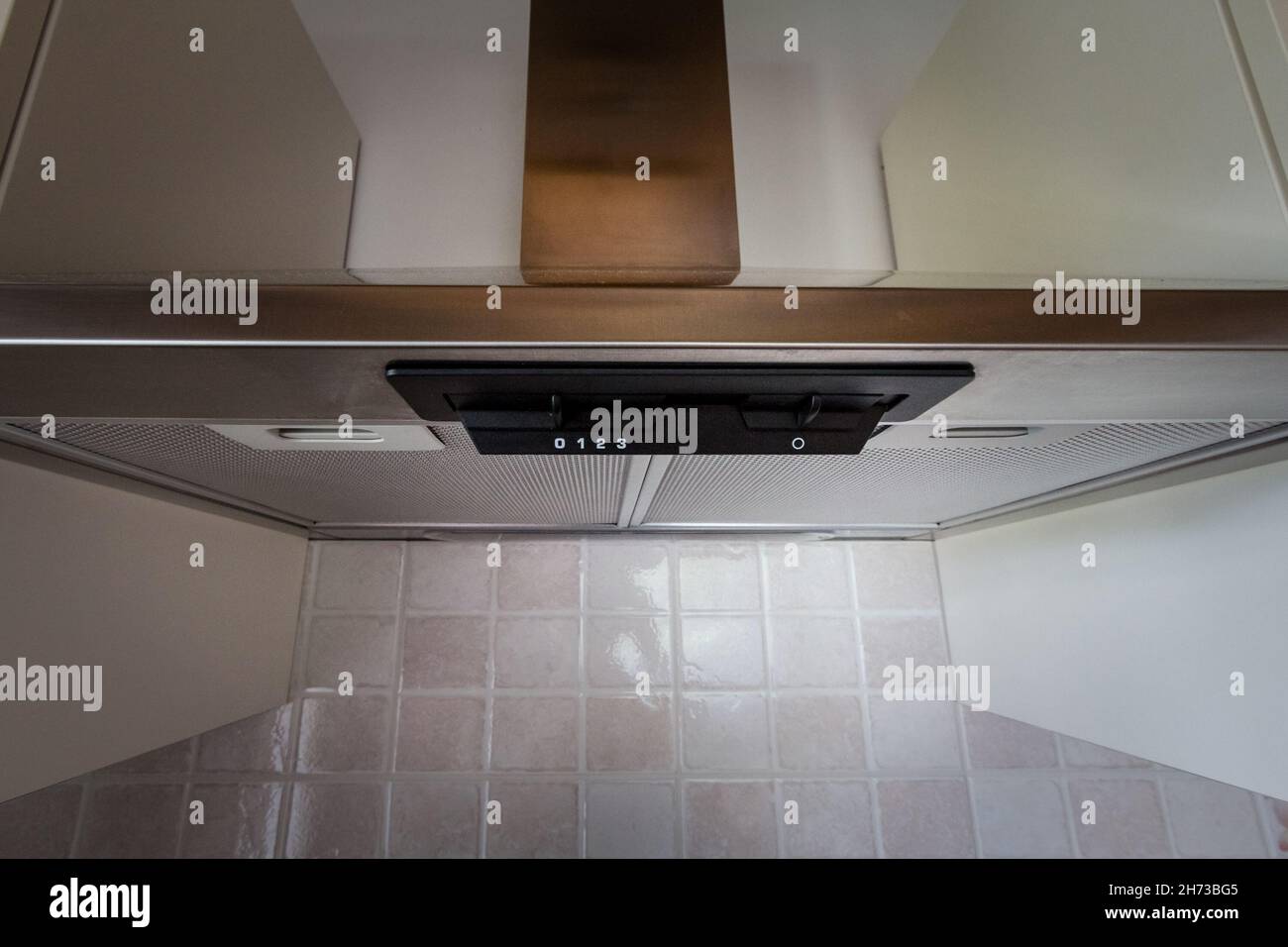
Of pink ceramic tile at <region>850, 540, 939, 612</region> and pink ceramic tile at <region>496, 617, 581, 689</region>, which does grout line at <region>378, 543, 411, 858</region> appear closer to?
pink ceramic tile at <region>496, 617, 581, 689</region>

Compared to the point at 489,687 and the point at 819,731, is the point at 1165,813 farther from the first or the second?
the point at 489,687

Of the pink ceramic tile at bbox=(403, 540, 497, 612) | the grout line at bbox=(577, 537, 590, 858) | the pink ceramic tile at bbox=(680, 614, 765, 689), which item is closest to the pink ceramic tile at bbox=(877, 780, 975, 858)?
the pink ceramic tile at bbox=(680, 614, 765, 689)

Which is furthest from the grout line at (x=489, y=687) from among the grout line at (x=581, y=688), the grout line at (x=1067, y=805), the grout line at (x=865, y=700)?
the grout line at (x=1067, y=805)

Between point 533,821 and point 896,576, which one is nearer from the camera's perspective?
point 533,821

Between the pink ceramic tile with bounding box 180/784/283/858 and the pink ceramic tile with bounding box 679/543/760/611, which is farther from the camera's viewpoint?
the pink ceramic tile with bounding box 679/543/760/611

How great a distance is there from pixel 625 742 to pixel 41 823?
914mm

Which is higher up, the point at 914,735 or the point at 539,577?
the point at 539,577

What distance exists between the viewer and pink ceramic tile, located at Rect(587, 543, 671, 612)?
0.98m

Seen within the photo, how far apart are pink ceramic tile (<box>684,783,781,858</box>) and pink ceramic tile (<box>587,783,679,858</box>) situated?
0.03 metres

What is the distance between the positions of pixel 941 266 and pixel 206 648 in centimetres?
108

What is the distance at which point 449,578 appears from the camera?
97 cm

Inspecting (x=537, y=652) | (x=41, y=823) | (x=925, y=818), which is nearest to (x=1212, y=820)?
(x=925, y=818)
